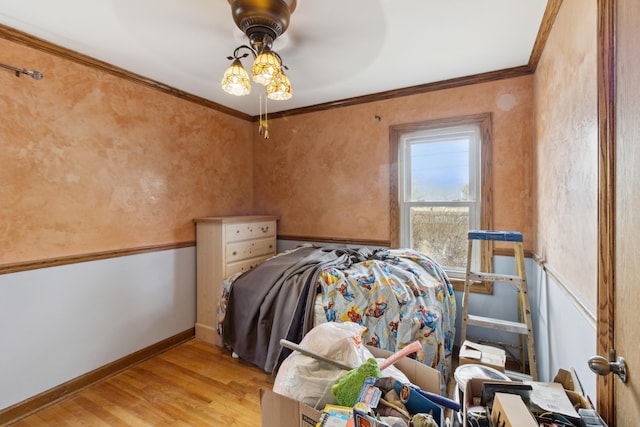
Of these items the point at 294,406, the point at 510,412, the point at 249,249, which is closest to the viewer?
the point at 510,412

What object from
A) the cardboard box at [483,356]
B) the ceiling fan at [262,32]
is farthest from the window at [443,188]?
the ceiling fan at [262,32]

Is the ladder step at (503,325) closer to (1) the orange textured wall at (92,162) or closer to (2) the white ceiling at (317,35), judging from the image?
(2) the white ceiling at (317,35)

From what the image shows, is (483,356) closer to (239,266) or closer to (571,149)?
(571,149)

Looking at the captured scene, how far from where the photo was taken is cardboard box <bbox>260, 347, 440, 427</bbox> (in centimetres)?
100

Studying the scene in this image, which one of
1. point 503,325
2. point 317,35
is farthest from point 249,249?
point 503,325

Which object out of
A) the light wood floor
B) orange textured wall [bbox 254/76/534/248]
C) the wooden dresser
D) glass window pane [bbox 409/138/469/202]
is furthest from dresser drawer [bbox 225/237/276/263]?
glass window pane [bbox 409/138/469/202]

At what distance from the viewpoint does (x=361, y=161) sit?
3135mm

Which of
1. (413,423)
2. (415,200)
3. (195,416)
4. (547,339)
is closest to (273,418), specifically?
(413,423)

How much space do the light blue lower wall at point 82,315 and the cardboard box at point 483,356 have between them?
96.3 inches

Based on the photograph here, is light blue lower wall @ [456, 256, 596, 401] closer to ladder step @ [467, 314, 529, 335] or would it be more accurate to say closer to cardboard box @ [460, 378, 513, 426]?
ladder step @ [467, 314, 529, 335]

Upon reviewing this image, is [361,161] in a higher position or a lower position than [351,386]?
higher

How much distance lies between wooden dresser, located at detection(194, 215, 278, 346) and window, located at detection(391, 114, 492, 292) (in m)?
1.51

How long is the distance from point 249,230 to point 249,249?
20 centimetres

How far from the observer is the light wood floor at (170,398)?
1.83 m
